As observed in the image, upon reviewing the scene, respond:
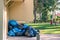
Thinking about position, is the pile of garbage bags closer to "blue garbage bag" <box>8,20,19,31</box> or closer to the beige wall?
"blue garbage bag" <box>8,20,19,31</box>

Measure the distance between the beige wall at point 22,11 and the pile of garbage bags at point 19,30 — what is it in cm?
59

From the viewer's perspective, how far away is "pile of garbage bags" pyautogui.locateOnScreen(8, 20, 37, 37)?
14.4 metres

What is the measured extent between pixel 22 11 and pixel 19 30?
4.74 ft

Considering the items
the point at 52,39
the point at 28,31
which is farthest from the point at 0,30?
the point at 28,31

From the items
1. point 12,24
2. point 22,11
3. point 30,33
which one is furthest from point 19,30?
point 22,11

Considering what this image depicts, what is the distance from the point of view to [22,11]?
585 inches

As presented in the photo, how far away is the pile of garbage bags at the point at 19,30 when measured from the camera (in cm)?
1441

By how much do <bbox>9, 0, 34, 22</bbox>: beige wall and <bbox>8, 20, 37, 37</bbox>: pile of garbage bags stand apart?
59 centimetres

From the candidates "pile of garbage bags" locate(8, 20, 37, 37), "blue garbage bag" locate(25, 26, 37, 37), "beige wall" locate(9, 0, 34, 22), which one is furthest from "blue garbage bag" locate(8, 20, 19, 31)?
"blue garbage bag" locate(25, 26, 37, 37)

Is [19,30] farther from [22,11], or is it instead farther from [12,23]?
[22,11]

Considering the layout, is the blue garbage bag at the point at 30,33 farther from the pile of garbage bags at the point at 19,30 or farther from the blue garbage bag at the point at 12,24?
the blue garbage bag at the point at 12,24

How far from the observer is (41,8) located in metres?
35.9

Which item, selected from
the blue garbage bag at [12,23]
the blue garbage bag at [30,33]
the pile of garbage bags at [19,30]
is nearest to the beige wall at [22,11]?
the blue garbage bag at [12,23]

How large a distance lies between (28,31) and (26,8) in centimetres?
167
